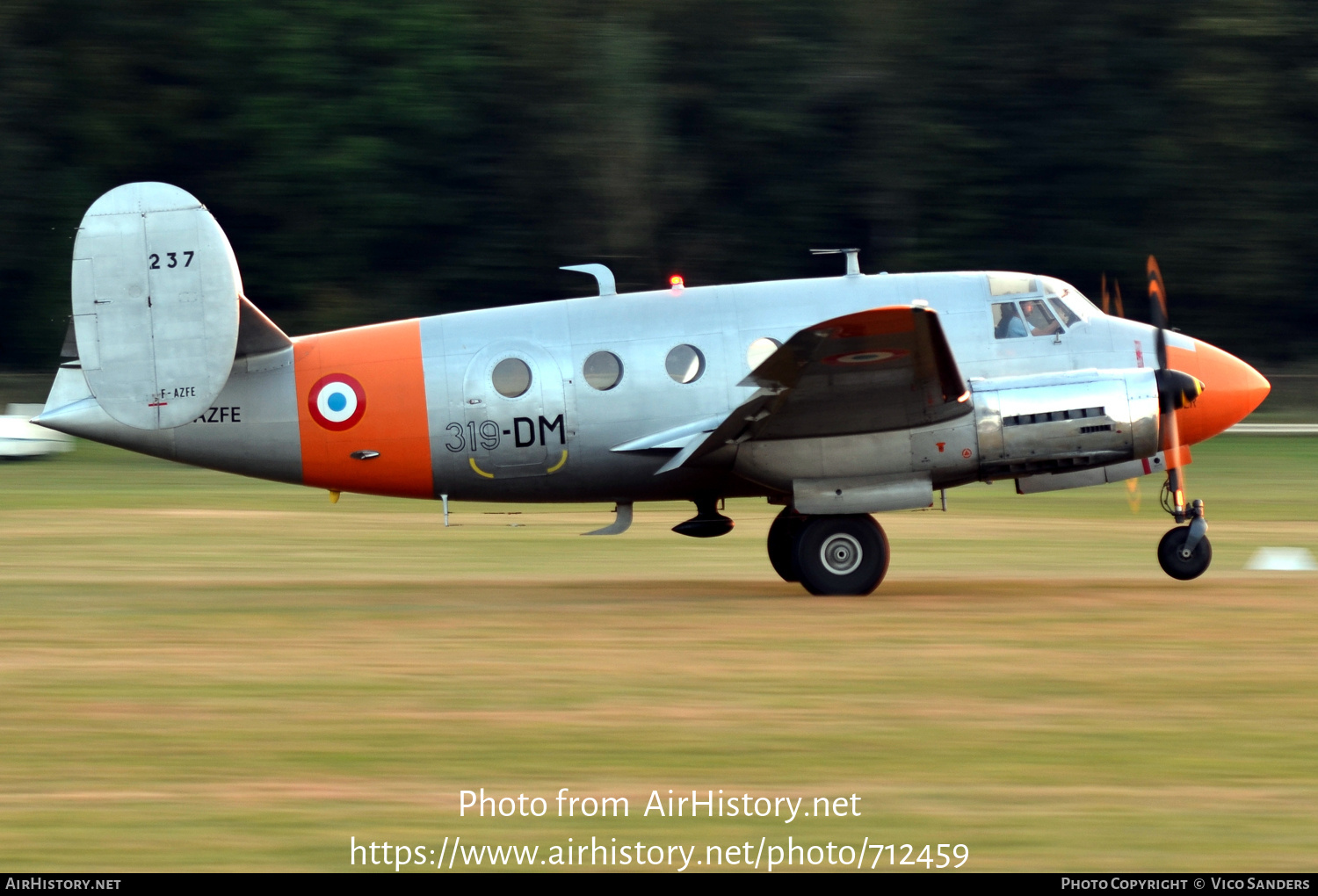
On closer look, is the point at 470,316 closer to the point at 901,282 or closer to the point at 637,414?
the point at 637,414

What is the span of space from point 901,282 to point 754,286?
1354 mm

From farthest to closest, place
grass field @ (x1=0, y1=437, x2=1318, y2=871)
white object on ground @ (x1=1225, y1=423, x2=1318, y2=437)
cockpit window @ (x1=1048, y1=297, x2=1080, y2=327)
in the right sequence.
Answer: white object on ground @ (x1=1225, y1=423, x2=1318, y2=437) → cockpit window @ (x1=1048, y1=297, x2=1080, y2=327) → grass field @ (x1=0, y1=437, x2=1318, y2=871)

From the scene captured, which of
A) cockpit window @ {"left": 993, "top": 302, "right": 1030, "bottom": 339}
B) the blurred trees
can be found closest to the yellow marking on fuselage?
cockpit window @ {"left": 993, "top": 302, "right": 1030, "bottom": 339}

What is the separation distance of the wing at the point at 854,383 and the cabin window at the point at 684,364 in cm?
74

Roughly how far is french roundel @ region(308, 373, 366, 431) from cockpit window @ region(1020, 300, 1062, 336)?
6.09 meters

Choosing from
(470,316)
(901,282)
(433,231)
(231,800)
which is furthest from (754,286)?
(433,231)

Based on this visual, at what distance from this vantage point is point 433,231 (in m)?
41.7

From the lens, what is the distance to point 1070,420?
1247cm

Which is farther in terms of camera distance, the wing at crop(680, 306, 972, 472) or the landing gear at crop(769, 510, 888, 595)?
the landing gear at crop(769, 510, 888, 595)

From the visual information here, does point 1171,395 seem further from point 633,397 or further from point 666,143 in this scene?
point 666,143

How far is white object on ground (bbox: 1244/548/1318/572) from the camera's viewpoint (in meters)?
15.0

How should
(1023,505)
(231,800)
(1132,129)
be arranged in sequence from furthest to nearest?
(1132,129) → (1023,505) → (231,800)

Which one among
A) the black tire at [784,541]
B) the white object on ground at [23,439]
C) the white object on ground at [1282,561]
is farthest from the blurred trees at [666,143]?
the black tire at [784,541]

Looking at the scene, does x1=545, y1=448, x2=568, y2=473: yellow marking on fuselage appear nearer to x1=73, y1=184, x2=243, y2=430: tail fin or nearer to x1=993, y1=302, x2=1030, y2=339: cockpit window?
x1=73, y1=184, x2=243, y2=430: tail fin
